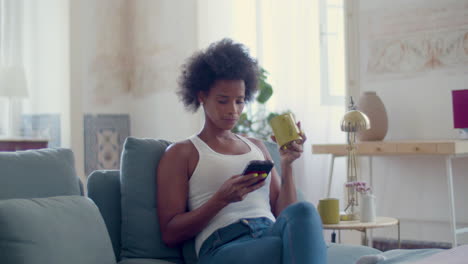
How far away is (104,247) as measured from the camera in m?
1.86

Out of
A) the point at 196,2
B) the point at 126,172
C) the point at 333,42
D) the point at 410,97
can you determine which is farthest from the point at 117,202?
the point at 196,2

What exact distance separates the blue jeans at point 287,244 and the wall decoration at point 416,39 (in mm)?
2254

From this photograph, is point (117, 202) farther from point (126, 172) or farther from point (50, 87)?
point (50, 87)

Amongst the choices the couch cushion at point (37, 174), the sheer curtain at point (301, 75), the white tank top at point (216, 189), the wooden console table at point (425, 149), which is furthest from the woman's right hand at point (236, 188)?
the sheer curtain at point (301, 75)

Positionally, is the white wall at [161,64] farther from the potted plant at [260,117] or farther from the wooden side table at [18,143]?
the wooden side table at [18,143]

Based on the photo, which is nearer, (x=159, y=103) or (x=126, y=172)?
(x=126, y=172)

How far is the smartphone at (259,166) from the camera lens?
6.29 feet

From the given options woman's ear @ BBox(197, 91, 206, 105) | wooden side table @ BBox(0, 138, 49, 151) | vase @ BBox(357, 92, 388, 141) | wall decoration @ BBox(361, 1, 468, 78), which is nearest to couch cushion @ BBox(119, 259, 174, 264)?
woman's ear @ BBox(197, 91, 206, 105)

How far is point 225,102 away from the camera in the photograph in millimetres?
2174

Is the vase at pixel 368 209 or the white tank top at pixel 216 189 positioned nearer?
the white tank top at pixel 216 189

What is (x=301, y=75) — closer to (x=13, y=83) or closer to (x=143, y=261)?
(x=13, y=83)

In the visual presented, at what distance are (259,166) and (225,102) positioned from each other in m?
0.34

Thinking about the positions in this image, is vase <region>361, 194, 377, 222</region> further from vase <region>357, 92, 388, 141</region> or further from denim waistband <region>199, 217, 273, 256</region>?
vase <region>357, 92, 388, 141</region>

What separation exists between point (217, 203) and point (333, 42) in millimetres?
2816
